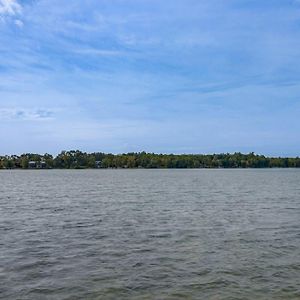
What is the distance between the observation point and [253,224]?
27172 millimetres

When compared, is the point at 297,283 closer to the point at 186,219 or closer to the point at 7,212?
the point at 186,219

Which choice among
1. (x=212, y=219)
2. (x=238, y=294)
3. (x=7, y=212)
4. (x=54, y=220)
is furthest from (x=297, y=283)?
(x=7, y=212)

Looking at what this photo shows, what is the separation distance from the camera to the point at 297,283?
14109mm

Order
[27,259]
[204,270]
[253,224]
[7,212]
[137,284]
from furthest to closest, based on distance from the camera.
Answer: [7,212], [253,224], [27,259], [204,270], [137,284]

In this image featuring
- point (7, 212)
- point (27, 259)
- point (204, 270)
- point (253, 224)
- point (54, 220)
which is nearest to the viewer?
point (204, 270)

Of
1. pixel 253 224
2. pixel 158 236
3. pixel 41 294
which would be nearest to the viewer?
pixel 41 294

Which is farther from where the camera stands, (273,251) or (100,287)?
(273,251)

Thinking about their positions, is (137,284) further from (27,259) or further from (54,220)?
(54,220)

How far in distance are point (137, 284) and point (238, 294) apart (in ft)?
10.1

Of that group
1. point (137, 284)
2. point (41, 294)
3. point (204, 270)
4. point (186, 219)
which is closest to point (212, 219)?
point (186, 219)

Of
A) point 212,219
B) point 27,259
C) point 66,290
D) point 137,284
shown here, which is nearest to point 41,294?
point 66,290

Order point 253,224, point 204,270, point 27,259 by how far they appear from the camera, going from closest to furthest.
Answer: point 204,270
point 27,259
point 253,224

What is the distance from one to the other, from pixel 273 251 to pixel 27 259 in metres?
10.0

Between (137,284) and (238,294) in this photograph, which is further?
(137,284)
